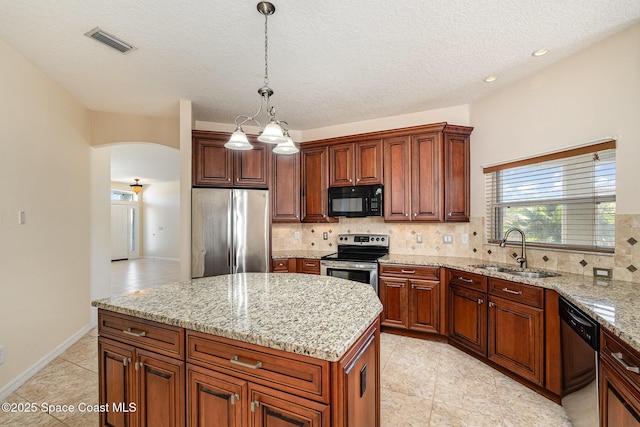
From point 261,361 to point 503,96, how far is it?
136 inches

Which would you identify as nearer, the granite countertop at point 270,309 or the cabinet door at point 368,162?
the granite countertop at point 270,309

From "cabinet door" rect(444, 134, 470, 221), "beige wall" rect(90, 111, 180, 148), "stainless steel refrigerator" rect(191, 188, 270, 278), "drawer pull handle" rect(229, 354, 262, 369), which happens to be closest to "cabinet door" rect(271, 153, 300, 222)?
"stainless steel refrigerator" rect(191, 188, 270, 278)

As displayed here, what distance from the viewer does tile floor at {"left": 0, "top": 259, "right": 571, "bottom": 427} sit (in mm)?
1972

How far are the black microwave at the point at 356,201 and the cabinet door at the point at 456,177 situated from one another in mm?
780

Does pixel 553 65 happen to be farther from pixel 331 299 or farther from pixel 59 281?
pixel 59 281

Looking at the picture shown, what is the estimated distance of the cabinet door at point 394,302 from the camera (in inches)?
129

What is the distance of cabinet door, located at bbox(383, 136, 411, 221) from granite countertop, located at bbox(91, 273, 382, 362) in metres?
1.74

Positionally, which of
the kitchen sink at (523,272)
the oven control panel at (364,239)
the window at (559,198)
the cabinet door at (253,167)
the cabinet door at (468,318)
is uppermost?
the cabinet door at (253,167)

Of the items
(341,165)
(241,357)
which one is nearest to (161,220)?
(341,165)

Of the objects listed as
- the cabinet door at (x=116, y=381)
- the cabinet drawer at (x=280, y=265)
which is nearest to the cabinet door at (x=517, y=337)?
the cabinet drawer at (x=280, y=265)

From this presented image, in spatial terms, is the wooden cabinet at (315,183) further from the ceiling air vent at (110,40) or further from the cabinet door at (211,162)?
the ceiling air vent at (110,40)

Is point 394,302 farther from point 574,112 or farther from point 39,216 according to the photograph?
point 39,216

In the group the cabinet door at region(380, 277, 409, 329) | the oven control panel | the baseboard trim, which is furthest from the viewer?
the oven control panel

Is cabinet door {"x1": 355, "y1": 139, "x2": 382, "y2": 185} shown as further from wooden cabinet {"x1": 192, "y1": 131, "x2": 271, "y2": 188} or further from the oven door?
wooden cabinet {"x1": 192, "y1": 131, "x2": 271, "y2": 188}
